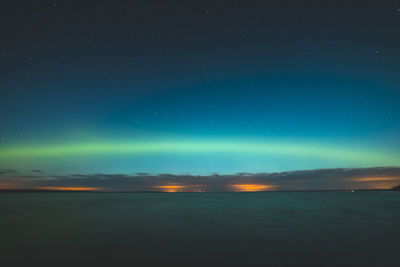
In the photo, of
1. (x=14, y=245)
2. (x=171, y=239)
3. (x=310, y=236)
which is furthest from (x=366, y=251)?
(x=14, y=245)

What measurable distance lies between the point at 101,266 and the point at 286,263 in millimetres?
7597

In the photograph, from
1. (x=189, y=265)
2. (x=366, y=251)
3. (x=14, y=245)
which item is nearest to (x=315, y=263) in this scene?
(x=366, y=251)

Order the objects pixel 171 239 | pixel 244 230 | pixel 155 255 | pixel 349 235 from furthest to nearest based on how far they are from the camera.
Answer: pixel 244 230
pixel 349 235
pixel 171 239
pixel 155 255

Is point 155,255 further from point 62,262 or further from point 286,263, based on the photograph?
point 286,263

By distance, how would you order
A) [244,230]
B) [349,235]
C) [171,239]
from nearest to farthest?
[171,239] → [349,235] → [244,230]

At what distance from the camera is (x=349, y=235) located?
17531 mm

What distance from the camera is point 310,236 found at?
16953mm

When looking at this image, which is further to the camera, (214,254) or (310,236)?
(310,236)

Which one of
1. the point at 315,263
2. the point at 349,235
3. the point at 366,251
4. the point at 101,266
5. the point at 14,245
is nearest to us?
the point at 101,266

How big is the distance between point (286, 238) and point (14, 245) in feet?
51.7

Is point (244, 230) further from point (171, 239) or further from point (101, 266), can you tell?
point (101, 266)

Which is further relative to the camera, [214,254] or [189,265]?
Result: [214,254]

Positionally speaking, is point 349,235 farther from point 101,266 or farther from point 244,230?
point 101,266

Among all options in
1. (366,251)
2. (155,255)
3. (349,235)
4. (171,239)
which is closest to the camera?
(155,255)
